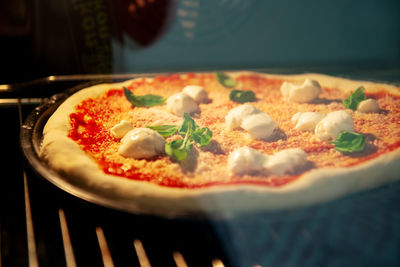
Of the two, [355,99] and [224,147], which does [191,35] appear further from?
[224,147]

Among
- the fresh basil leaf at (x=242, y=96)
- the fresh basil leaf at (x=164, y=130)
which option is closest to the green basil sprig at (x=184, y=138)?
the fresh basil leaf at (x=164, y=130)

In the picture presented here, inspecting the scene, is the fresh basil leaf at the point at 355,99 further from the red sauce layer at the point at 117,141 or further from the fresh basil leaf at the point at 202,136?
the fresh basil leaf at the point at 202,136

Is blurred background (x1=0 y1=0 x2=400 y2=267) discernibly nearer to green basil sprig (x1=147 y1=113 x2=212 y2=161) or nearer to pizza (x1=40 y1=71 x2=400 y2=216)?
pizza (x1=40 y1=71 x2=400 y2=216)

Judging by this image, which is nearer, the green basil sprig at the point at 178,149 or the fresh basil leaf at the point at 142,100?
the green basil sprig at the point at 178,149

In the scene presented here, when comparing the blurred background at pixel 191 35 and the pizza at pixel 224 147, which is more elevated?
the blurred background at pixel 191 35

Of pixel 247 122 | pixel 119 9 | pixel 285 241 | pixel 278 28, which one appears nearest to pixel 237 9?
pixel 278 28

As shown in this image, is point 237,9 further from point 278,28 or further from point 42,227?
point 42,227

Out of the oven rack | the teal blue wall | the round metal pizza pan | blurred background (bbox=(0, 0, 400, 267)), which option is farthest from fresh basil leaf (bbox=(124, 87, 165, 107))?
the teal blue wall
